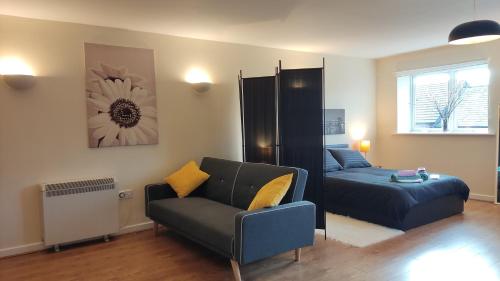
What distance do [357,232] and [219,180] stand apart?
1.66 meters

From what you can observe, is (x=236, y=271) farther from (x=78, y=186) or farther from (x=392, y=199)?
(x=392, y=199)

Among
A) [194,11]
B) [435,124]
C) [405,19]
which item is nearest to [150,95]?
[194,11]

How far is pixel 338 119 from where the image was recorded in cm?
632

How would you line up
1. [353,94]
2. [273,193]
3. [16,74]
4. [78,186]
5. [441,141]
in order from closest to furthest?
[273,193]
[16,74]
[78,186]
[441,141]
[353,94]

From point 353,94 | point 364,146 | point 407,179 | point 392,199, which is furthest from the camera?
point 353,94

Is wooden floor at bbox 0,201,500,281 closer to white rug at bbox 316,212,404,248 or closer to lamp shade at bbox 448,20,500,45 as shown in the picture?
white rug at bbox 316,212,404,248

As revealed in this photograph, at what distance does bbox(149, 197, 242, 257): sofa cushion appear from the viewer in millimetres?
3021

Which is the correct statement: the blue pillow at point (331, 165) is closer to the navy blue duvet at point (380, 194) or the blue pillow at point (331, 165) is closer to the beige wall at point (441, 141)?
the navy blue duvet at point (380, 194)

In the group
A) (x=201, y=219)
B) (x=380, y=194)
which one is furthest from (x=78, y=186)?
(x=380, y=194)

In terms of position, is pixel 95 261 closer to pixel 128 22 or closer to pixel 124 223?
pixel 124 223

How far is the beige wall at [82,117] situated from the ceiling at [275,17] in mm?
167

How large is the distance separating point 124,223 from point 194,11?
254cm

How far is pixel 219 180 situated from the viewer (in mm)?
4176

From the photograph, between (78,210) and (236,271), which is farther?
(78,210)
